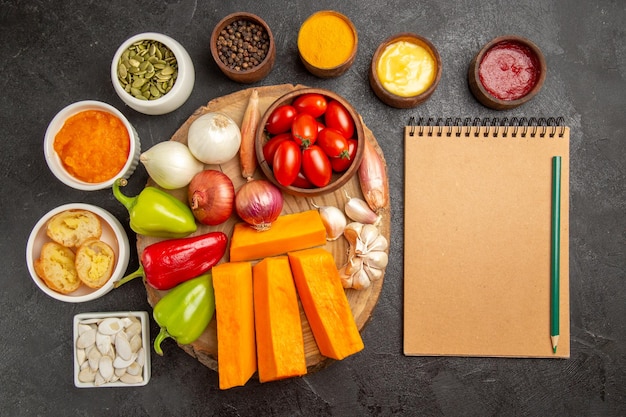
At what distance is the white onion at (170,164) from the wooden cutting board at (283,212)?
0.23 feet

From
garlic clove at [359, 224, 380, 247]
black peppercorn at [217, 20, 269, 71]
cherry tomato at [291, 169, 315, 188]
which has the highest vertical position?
black peppercorn at [217, 20, 269, 71]

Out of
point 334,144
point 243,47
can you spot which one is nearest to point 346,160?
point 334,144

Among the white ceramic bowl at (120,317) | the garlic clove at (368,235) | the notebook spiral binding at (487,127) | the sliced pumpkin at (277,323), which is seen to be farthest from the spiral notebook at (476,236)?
the white ceramic bowl at (120,317)

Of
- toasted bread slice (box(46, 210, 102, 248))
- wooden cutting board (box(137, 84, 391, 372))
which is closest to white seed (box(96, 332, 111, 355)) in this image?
wooden cutting board (box(137, 84, 391, 372))

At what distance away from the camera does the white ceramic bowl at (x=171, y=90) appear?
158 cm

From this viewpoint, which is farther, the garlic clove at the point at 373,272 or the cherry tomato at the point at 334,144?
the garlic clove at the point at 373,272

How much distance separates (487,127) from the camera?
177 cm

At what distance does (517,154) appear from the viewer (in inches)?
69.6

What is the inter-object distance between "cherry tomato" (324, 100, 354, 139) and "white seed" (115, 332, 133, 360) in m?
1.03

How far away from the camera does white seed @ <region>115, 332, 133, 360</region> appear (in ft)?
5.45

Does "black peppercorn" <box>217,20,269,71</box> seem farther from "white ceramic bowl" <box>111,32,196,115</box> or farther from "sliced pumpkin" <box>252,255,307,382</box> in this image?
"sliced pumpkin" <box>252,255,307,382</box>

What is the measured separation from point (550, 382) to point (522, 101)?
1048 mm

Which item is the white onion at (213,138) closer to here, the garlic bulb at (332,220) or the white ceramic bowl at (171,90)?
the white ceramic bowl at (171,90)

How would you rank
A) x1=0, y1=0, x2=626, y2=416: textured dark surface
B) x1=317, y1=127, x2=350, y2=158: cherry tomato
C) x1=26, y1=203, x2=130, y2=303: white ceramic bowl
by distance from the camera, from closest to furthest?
x1=317, y1=127, x2=350, y2=158: cherry tomato, x1=26, y1=203, x2=130, y2=303: white ceramic bowl, x1=0, y1=0, x2=626, y2=416: textured dark surface
